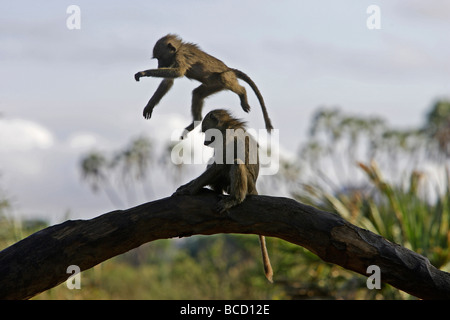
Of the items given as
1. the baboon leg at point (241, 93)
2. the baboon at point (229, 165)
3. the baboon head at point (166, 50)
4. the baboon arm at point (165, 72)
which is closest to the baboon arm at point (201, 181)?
the baboon at point (229, 165)

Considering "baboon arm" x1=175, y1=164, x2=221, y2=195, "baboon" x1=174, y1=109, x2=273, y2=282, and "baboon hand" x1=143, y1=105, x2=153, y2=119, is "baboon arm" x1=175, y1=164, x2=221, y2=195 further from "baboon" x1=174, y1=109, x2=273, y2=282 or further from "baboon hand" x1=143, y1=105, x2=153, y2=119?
"baboon hand" x1=143, y1=105, x2=153, y2=119

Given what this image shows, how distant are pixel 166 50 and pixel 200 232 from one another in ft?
5.60

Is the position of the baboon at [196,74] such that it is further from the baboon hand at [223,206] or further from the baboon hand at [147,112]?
the baboon hand at [223,206]

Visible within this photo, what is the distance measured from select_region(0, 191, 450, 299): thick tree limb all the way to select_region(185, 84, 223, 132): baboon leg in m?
0.74

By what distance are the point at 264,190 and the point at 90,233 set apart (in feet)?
29.1

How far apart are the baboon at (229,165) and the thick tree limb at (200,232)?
14 cm

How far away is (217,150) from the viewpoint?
574cm

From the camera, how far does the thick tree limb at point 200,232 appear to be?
5133mm

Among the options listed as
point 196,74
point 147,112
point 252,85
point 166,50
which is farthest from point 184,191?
point 166,50

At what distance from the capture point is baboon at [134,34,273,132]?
5352 millimetres

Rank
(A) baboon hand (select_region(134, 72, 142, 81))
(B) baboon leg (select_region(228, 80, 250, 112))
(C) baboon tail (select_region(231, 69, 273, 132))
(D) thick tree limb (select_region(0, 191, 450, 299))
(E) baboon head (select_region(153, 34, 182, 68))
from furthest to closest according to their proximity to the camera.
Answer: (E) baboon head (select_region(153, 34, 182, 68)) → (C) baboon tail (select_region(231, 69, 273, 132)) → (B) baboon leg (select_region(228, 80, 250, 112)) → (D) thick tree limb (select_region(0, 191, 450, 299)) → (A) baboon hand (select_region(134, 72, 142, 81))

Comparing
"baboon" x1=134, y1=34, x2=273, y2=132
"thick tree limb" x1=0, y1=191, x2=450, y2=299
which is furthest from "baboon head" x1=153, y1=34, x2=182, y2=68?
"thick tree limb" x1=0, y1=191, x2=450, y2=299

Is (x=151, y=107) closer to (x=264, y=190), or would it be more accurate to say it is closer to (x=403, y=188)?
(x=403, y=188)
